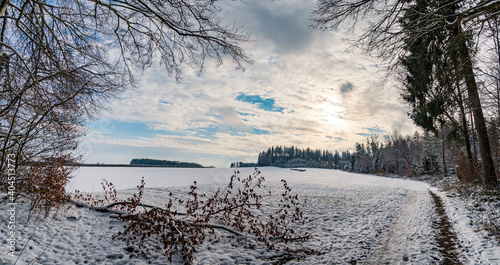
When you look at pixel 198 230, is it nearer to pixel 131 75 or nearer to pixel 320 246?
pixel 320 246

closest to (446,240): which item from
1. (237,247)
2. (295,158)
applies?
(237,247)

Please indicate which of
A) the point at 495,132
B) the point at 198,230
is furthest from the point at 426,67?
the point at 198,230

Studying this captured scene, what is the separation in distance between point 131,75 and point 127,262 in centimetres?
527

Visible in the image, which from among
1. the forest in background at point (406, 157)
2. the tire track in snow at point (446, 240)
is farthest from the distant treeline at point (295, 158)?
the tire track in snow at point (446, 240)

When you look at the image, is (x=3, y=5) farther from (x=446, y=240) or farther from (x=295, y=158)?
(x=295, y=158)

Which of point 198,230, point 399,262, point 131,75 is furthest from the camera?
point 131,75

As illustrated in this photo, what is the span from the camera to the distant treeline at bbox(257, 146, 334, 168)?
132062 millimetres

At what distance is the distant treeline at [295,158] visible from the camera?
13206 cm

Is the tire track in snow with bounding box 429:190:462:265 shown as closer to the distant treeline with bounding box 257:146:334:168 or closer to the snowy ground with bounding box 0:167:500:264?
the snowy ground with bounding box 0:167:500:264

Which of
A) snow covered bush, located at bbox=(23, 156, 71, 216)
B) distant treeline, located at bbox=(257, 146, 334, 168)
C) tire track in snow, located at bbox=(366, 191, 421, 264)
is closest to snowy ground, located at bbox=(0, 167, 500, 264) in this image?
tire track in snow, located at bbox=(366, 191, 421, 264)

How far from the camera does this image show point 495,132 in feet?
42.6

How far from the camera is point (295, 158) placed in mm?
141875

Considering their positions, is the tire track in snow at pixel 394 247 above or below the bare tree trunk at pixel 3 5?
below

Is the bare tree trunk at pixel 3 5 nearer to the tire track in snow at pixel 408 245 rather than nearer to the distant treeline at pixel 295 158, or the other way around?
the tire track in snow at pixel 408 245
